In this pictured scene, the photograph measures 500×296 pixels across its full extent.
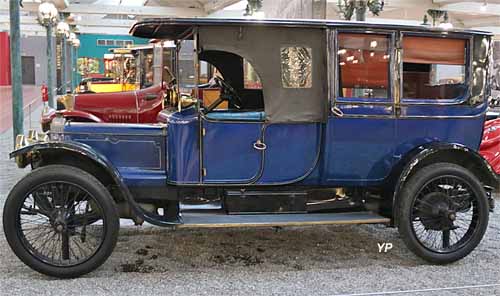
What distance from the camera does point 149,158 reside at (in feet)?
12.2

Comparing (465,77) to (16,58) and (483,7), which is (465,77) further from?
(483,7)

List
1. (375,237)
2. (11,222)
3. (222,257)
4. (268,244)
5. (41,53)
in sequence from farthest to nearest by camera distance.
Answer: (41,53), (375,237), (268,244), (222,257), (11,222)

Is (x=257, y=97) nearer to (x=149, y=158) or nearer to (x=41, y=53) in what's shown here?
(x=149, y=158)

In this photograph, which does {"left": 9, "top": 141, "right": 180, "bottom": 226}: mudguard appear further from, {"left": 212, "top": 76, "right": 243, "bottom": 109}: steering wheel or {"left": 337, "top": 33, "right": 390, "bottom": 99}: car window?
{"left": 337, "top": 33, "right": 390, "bottom": 99}: car window

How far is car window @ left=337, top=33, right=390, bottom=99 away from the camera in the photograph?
12.3ft

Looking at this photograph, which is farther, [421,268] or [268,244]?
[268,244]

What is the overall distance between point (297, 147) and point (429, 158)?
0.96 metres

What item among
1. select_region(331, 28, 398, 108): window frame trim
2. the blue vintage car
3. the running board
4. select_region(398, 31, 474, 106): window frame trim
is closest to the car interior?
the blue vintage car

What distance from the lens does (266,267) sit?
146 inches

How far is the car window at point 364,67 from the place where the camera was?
376 cm

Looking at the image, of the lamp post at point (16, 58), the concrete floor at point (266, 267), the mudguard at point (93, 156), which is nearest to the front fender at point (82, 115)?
the lamp post at point (16, 58)

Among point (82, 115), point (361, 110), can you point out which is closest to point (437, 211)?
point (361, 110)

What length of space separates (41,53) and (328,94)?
122 ft

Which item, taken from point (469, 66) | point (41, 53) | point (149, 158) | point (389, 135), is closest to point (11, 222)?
point (149, 158)
